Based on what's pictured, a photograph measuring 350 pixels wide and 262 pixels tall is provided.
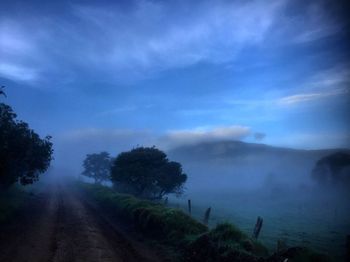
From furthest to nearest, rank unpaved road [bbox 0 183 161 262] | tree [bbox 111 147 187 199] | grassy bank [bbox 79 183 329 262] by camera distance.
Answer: tree [bbox 111 147 187 199]
unpaved road [bbox 0 183 161 262]
grassy bank [bbox 79 183 329 262]

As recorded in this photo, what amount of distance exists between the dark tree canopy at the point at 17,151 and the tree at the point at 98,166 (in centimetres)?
7540

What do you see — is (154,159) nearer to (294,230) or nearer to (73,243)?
(294,230)

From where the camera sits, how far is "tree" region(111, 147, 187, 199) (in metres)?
59.8

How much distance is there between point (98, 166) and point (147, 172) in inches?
2517

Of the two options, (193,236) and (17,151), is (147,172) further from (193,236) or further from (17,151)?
(193,236)

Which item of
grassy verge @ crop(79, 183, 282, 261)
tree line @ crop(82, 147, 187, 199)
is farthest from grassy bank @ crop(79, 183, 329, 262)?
tree line @ crop(82, 147, 187, 199)

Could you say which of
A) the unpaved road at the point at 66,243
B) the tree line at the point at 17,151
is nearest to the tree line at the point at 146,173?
the tree line at the point at 17,151

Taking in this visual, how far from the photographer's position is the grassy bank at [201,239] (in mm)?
16428

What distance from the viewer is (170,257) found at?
62.4 ft

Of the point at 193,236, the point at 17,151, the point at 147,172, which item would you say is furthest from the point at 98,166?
the point at 193,236

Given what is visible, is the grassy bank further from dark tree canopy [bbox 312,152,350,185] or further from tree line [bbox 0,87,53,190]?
dark tree canopy [bbox 312,152,350,185]

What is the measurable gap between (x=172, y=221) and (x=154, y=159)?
37.8m

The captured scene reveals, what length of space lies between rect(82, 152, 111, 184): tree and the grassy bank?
9101 centimetres

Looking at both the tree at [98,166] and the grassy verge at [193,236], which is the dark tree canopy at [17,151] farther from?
the tree at [98,166]
